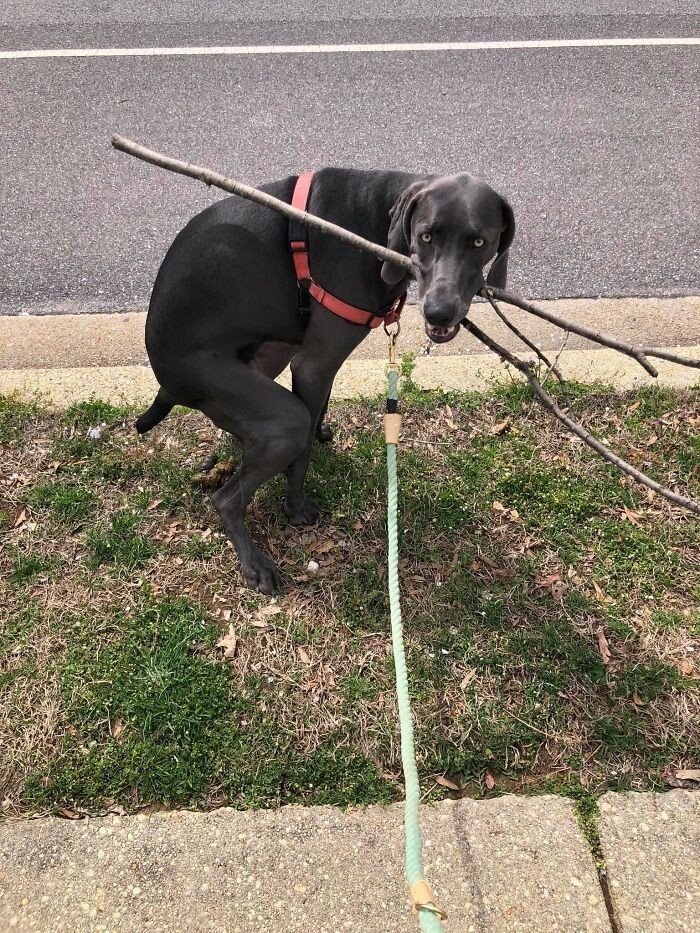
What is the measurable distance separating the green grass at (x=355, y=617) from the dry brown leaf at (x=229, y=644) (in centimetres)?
2

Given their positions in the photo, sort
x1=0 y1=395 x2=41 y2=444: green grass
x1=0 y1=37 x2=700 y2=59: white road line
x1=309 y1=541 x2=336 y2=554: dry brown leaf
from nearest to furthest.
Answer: x1=309 y1=541 x2=336 y2=554: dry brown leaf, x1=0 y1=395 x2=41 y2=444: green grass, x1=0 y1=37 x2=700 y2=59: white road line

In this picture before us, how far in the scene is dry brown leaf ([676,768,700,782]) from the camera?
2.42m

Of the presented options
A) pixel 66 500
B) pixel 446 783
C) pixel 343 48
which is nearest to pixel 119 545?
pixel 66 500

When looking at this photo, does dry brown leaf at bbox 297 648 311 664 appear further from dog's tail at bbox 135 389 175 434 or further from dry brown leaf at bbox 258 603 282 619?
dog's tail at bbox 135 389 175 434

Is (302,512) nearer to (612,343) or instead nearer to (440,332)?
(440,332)

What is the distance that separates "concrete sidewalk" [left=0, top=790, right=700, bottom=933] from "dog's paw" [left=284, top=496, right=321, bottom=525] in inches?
50.9

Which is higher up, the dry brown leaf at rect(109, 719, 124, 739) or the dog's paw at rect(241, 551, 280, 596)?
the dog's paw at rect(241, 551, 280, 596)

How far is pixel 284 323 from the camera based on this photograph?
9.23 feet

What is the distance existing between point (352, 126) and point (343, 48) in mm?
1675

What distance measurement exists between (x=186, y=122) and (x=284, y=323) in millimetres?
4317

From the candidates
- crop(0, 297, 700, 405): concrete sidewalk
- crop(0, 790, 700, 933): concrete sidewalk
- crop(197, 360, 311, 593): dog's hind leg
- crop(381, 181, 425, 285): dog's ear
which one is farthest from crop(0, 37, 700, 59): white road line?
crop(0, 790, 700, 933): concrete sidewalk

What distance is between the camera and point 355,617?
288 cm

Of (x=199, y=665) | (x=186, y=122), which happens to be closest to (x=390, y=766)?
(x=199, y=665)

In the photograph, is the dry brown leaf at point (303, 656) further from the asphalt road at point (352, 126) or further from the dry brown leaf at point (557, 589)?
the asphalt road at point (352, 126)
